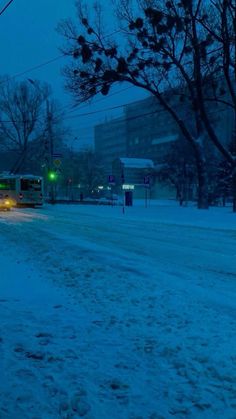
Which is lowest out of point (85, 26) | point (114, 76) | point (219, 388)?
point (219, 388)

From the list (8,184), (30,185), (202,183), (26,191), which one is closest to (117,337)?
(202,183)

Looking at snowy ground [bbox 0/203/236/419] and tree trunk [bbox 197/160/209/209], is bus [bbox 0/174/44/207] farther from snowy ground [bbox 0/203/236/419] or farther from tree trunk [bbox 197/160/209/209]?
snowy ground [bbox 0/203/236/419]

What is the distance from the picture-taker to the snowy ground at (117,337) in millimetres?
4031

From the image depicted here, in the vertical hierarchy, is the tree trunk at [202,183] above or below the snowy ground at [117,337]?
above

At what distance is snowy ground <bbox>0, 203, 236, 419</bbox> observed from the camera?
13.2ft

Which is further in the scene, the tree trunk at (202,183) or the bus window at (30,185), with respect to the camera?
the bus window at (30,185)

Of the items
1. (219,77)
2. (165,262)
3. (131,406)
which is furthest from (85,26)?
(131,406)

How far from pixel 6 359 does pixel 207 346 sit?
81.8 inches

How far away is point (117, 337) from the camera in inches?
224

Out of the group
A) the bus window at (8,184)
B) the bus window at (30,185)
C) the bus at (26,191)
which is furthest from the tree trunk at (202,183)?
the bus window at (8,184)

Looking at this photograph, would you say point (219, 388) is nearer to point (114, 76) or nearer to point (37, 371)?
point (37, 371)

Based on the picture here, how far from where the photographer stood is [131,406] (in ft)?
13.0

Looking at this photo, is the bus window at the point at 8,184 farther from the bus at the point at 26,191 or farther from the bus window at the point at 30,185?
the bus window at the point at 30,185

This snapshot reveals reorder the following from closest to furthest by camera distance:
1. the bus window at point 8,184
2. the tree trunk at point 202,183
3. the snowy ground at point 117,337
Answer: the snowy ground at point 117,337
the tree trunk at point 202,183
the bus window at point 8,184
